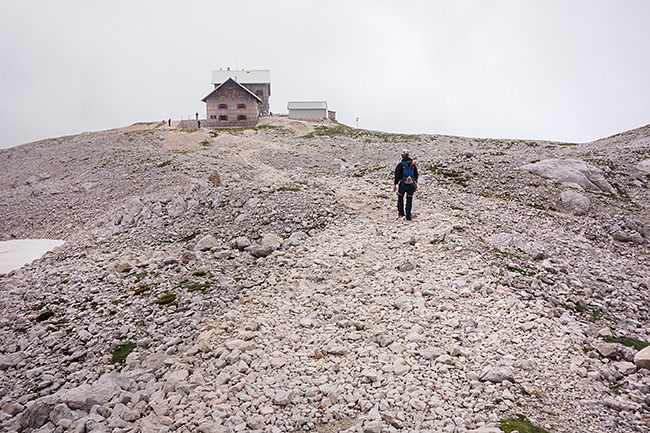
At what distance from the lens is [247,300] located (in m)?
11.2

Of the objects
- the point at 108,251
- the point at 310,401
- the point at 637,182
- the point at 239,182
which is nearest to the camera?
the point at 310,401

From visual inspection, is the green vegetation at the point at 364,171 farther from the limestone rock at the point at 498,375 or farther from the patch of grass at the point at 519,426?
the patch of grass at the point at 519,426

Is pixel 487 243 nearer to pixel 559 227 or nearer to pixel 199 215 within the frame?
pixel 559 227

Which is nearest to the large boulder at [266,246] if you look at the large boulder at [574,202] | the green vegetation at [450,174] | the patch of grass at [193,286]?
the patch of grass at [193,286]

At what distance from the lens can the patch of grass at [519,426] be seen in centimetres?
604

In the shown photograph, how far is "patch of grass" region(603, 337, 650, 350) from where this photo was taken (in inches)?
328

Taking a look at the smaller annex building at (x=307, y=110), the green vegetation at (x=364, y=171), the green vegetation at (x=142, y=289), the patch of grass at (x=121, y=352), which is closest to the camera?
the patch of grass at (x=121, y=352)

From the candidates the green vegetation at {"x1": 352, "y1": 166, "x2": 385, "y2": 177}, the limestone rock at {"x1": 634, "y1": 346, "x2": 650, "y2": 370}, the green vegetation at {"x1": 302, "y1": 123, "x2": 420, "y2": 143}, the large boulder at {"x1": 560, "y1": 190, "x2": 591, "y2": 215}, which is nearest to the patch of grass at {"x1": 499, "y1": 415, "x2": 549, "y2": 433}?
the limestone rock at {"x1": 634, "y1": 346, "x2": 650, "y2": 370}

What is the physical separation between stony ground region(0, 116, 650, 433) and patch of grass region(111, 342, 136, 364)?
0.06m

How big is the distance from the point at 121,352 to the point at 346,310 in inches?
253

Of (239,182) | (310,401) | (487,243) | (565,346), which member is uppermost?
(239,182)

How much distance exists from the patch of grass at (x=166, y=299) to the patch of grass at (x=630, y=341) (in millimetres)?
12533

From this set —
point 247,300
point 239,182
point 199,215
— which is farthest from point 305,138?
point 247,300

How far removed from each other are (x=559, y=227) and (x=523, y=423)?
1306 centimetres
